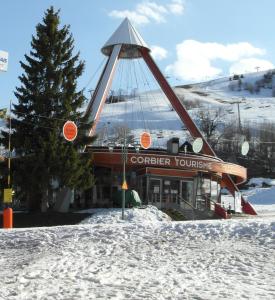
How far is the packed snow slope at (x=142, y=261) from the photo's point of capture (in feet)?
34.5

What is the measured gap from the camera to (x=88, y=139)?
34.2 m

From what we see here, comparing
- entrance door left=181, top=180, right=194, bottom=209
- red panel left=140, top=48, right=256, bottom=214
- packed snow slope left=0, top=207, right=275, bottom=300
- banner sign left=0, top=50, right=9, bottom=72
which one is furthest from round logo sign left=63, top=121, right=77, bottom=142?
red panel left=140, top=48, right=256, bottom=214

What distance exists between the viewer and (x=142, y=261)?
13219 mm

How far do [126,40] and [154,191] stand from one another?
62.8ft

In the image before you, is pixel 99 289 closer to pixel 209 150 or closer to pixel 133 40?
pixel 209 150

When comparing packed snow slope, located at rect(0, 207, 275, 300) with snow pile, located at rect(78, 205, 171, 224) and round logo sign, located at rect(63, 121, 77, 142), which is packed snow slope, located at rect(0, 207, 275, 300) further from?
round logo sign, located at rect(63, 121, 77, 142)

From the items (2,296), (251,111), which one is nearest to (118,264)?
(2,296)

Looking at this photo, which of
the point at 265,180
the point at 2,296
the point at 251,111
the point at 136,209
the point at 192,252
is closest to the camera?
the point at 2,296

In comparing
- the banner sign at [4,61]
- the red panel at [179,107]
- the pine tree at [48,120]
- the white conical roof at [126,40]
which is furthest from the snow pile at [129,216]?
the white conical roof at [126,40]

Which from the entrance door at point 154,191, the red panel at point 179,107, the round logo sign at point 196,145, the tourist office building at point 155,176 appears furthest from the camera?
the red panel at point 179,107

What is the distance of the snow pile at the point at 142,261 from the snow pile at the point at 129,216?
36.4ft

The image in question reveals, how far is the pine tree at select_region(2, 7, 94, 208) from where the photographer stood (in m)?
31.7

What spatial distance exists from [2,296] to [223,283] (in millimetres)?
4383

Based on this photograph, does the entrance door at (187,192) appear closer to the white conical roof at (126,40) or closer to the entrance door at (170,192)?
the entrance door at (170,192)
